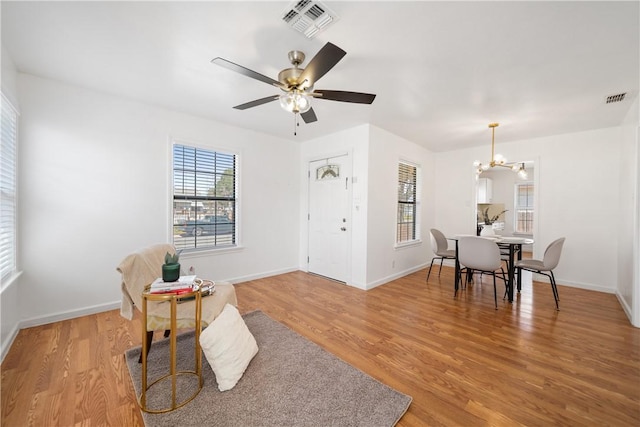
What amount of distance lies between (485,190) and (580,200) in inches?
151

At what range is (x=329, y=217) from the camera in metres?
4.59

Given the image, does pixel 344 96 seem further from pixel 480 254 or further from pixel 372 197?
pixel 480 254

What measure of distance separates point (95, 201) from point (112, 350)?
170 cm

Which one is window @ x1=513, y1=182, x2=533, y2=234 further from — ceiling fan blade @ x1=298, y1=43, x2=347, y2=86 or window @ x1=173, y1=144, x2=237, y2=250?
ceiling fan blade @ x1=298, y1=43, x2=347, y2=86

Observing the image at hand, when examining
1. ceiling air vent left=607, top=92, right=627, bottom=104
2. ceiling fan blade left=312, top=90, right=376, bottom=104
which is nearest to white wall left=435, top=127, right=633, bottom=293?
ceiling air vent left=607, top=92, right=627, bottom=104

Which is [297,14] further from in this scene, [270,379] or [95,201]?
[95,201]

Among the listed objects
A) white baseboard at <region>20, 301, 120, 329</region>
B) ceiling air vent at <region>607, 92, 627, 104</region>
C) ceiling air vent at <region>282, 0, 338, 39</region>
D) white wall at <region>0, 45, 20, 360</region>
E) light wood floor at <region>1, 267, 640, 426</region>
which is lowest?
light wood floor at <region>1, 267, 640, 426</region>

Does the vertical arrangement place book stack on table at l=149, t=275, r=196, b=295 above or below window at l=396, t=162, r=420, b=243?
below

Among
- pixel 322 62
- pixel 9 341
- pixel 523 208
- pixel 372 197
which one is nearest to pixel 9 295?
pixel 9 341

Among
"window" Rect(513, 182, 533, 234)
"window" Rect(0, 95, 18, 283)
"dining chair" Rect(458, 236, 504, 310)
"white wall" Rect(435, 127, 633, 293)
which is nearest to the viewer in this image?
"window" Rect(0, 95, 18, 283)

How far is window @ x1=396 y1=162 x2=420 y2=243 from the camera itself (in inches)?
193

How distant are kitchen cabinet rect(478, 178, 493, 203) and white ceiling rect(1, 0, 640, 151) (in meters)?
4.52

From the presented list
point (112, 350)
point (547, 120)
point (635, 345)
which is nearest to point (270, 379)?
point (112, 350)

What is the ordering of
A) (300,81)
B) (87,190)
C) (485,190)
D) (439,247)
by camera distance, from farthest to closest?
1. (485,190)
2. (439,247)
3. (87,190)
4. (300,81)
